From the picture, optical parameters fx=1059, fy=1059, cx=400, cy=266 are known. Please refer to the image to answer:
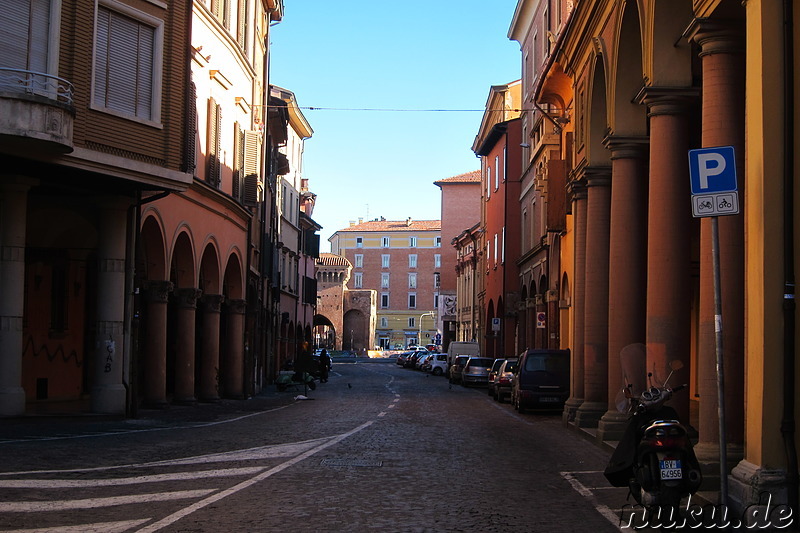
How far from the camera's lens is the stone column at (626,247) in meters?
18.1

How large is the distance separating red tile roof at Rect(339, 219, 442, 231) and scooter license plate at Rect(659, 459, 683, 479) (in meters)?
141

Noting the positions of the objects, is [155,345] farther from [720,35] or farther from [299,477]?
[720,35]

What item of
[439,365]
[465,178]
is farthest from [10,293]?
[465,178]

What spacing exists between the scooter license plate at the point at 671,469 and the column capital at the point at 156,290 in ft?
59.9

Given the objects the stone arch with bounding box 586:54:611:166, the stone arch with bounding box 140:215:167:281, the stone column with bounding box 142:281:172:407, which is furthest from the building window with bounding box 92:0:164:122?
the stone arch with bounding box 586:54:611:166

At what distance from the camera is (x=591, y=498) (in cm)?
1087

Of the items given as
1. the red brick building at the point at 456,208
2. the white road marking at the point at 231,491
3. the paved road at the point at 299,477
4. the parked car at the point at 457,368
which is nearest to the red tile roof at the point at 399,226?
the red brick building at the point at 456,208

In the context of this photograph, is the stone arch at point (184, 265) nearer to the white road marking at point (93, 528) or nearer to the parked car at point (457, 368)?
the white road marking at point (93, 528)

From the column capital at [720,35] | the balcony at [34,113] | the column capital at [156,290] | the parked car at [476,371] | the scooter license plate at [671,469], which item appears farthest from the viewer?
the parked car at [476,371]

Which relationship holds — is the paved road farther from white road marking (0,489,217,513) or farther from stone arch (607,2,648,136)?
stone arch (607,2,648,136)

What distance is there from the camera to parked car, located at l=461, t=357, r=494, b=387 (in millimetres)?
47344

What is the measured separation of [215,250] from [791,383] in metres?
23.2

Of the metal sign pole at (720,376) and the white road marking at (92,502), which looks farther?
the white road marking at (92,502)

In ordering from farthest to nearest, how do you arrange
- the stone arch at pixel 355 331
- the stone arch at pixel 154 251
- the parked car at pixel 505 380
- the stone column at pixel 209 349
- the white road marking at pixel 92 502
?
1. the stone arch at pixel 355 331
2. the parked car at pixel 505 380
3. the stone column at pixel 209 349
4. the stone arch at pixel 154 251
5. the white road marking at pixel 92 502
